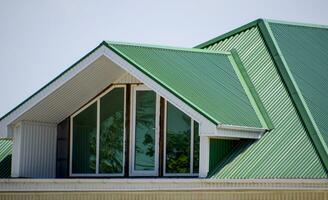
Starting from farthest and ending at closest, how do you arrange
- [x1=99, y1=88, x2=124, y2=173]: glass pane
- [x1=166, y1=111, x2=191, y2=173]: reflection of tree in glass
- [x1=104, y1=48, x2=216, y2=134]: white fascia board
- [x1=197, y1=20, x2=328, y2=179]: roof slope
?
[x1=99, y1=88, x2=124, y2=173]: glass pane < [x1=166, y1=111, x2=191, y2=173]: reflection of tree in glass < [x1=197, y1=20, x2=328, y2=179]: roof slope < [x1=104, y1=48, x2=216, y2=134]: white fascia board

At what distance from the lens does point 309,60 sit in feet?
93.5

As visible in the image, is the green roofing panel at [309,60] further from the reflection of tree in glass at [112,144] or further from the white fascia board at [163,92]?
the reflection of tree in glass at [112,144]

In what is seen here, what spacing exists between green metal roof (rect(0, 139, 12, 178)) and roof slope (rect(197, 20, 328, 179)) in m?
6.15

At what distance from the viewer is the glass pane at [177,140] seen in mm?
25750

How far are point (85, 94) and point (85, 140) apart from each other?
49.8 inches

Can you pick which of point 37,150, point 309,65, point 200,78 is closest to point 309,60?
point 309,65

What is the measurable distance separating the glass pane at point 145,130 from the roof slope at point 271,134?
2.27 metres

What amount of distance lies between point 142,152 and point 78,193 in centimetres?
227

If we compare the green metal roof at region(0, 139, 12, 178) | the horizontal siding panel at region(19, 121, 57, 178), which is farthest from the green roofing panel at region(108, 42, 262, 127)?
the green metal roof at region(0, 139, 12, 178)

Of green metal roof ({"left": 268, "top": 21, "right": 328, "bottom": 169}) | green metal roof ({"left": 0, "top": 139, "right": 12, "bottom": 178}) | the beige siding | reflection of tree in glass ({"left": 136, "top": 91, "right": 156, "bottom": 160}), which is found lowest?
the beige siding

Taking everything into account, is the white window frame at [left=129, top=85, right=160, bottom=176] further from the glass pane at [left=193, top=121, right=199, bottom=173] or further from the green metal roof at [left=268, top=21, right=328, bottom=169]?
the green metal roof at [left=268, top=21, right=328, bottom=169]

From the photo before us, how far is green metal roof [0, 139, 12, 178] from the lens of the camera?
1097 inches

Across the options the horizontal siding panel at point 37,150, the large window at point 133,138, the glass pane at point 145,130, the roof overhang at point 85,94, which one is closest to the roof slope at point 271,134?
the roof overhang at point 85,94

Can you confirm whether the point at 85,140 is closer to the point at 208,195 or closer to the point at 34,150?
the point at 34,150
